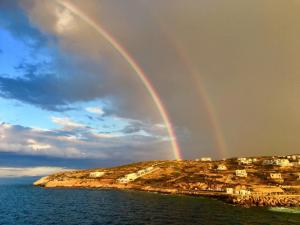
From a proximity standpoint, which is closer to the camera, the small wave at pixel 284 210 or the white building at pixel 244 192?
the small wave at pixel 284 210

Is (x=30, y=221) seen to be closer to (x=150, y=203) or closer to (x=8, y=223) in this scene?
(x=8, y=223)

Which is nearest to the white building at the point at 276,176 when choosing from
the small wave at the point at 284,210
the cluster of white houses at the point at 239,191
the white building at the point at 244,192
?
the cluster of white houses at the point at 239,191

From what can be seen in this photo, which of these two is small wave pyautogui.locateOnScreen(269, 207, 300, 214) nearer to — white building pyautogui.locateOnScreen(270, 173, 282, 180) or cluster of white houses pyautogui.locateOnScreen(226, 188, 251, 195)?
cluster of white houses pyautogui.locateOnScreen(226, 188, 251, 195)

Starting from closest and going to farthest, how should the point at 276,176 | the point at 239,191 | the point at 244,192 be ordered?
the point at 244,192 → the point at 239,191 → the point at 276,176

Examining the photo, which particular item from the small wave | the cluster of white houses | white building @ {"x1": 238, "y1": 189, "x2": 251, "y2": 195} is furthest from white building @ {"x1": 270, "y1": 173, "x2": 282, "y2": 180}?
the small wave

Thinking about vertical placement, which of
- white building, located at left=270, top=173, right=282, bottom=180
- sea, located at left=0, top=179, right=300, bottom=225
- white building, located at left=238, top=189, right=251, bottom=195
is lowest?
sea, located at left=0, top=179, right=300, bottom=225

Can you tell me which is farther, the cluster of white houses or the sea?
the cluster of white houses

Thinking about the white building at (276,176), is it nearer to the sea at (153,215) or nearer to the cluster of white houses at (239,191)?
the cluster of white houses at (239,191)

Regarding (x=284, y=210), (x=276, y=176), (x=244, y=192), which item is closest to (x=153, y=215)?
(x=284, y=210)

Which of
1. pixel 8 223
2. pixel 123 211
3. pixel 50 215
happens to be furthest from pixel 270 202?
pixel 8 223

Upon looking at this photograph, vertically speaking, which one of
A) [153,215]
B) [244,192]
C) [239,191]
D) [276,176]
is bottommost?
[153,215]

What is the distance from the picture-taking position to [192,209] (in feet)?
368

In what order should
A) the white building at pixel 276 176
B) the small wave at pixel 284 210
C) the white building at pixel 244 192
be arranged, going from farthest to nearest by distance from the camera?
the white building at pixel 276 176
the white building at pixel 244 192
the small wave at pixel 284 210

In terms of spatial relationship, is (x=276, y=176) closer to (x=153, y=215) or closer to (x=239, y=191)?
(x=239, y=191)
